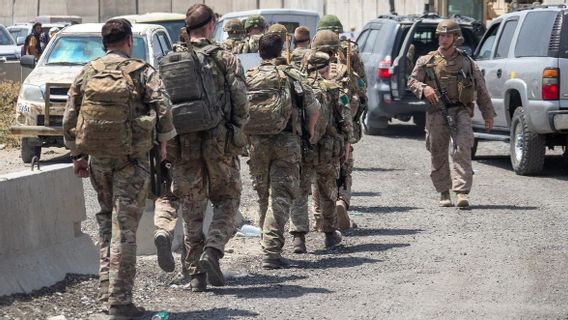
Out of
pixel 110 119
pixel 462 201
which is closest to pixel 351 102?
pixel 462 201

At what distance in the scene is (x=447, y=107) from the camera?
1312 centimetres

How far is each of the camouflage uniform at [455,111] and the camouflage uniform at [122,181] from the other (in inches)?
227

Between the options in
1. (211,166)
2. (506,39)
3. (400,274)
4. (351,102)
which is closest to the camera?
(211,166)

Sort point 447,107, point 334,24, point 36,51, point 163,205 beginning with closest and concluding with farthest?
point 163,205 → point 447,107 → point 334,24 → point 36,51

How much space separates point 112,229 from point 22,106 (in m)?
9.07

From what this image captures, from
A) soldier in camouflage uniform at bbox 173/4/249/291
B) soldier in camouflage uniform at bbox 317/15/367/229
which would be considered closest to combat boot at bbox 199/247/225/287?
soldier in camouflage uniform at bbox 173/4/249/291

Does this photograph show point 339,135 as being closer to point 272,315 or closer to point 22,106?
point 272,315

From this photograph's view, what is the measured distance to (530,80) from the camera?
15.3m

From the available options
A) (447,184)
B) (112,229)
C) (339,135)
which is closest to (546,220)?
(447,184)

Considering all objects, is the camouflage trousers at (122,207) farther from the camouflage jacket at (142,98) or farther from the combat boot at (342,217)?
the combat boot at (342,217)

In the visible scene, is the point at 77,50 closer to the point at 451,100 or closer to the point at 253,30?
the point at 253,30

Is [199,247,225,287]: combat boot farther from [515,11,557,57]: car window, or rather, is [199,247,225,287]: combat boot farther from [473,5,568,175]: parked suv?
[515,11,557,57]: car window

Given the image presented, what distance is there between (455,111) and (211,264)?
5.28 meters

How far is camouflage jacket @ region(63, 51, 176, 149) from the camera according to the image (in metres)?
7.70
